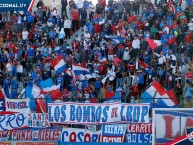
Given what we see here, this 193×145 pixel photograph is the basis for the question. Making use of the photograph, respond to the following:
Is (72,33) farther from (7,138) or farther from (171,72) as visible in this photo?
(7,138)

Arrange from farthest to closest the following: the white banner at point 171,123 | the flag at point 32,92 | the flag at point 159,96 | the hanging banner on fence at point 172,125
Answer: the flag at point 32,92 < the flag at point 159,96 < the white banner at point 171,123 < the hanging banner on fence at point 172,125

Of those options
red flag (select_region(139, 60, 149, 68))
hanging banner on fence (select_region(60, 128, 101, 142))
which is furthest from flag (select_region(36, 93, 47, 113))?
red flag (select_region(139, 60, 149, 68))

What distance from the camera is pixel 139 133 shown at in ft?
90.3

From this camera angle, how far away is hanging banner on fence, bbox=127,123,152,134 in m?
27.4

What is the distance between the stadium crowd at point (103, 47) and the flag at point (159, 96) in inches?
27.7

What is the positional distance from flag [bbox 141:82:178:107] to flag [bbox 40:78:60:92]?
416 centimetres

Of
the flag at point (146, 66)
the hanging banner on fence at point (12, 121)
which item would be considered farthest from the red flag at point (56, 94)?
the flag at point (146, 66)

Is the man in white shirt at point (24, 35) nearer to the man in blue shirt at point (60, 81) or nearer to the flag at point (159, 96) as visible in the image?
the man in blue shirt at point (60, 81)

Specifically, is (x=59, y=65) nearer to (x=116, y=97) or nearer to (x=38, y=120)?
(x=116, y=97)

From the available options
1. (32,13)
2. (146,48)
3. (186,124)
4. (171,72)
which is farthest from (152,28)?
(186,124)

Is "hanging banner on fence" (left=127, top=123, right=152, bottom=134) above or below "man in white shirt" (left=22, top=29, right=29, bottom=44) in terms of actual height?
below

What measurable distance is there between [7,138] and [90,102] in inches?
142

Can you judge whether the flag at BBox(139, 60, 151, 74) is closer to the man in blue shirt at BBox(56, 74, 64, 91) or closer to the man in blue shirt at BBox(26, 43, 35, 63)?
the man in blue shirt at BBox(56, 74, 64, 91)

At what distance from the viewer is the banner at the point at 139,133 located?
27.5 meters
